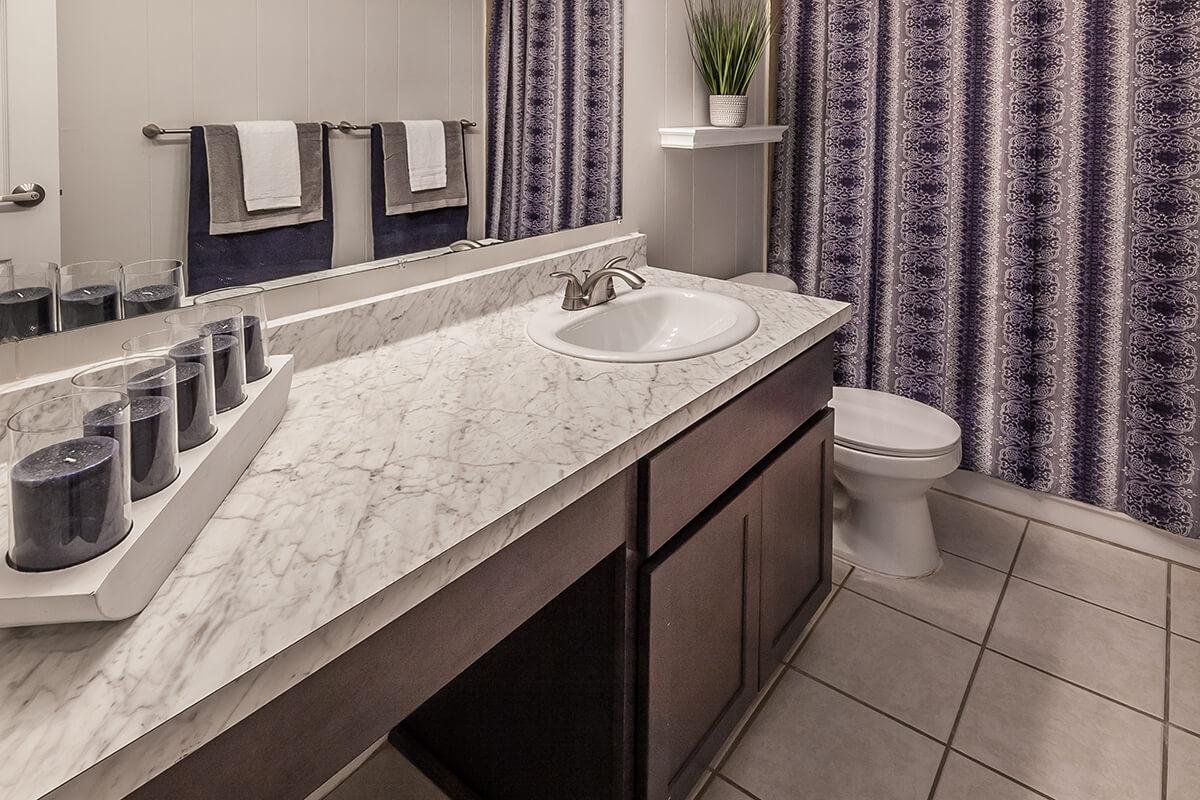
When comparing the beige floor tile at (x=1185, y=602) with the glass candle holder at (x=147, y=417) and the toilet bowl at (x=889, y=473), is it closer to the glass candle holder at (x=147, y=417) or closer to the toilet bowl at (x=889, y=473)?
the toilet bowl at (x=889, y=473)

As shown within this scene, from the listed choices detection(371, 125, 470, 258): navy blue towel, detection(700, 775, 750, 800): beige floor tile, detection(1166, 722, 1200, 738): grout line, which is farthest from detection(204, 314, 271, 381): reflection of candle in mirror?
detection(1166, 722, 1200, 738): grout line

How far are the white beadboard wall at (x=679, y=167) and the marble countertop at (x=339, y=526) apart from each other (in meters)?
0.76

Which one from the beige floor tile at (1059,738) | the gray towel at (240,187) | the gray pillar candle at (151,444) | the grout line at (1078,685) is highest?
the gray towel at (240,187)

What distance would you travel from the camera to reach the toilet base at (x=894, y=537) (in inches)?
80.1

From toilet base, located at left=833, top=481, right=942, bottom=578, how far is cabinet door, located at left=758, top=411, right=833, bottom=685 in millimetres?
377

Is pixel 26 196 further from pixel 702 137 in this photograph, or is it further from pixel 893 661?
pixel 893 661

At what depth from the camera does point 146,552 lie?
640 millimetres

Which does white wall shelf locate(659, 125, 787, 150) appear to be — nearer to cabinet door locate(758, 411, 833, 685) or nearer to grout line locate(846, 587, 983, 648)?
cabinet door locate(758, 411, 833, 685)

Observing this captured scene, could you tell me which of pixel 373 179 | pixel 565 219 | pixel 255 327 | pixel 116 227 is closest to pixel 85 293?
pixel 116 227

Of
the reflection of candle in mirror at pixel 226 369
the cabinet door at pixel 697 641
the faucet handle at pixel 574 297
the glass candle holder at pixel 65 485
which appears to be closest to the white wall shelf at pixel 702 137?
the faucet handle at pixel 574 297

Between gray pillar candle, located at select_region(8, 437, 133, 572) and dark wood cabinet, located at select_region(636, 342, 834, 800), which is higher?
gray pillar candle, located at select_region(8, 437, 133, 572)

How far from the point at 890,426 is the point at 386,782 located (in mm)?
1544

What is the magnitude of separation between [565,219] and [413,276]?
49 centimetres

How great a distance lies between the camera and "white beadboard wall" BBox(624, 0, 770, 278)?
1.88m
